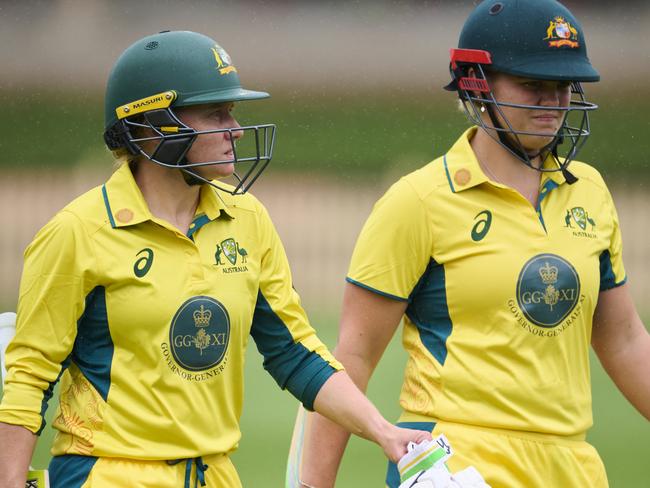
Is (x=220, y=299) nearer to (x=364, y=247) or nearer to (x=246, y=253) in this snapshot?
(x=246, y=253)

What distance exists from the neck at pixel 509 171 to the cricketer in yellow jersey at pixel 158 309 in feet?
2.08

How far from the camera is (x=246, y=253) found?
302 cm

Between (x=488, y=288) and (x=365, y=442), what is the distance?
14.8ft

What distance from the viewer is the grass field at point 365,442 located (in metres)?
6.81

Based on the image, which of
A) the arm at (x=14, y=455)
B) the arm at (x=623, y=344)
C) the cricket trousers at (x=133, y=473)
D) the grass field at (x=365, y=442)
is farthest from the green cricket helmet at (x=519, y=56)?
the grass field at (x=365, y=442)

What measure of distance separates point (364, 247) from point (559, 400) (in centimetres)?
63

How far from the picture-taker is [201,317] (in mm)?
2877

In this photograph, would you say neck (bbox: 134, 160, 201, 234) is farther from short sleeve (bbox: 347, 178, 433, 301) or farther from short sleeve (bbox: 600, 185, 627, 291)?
short sleeve (bbox: 600, 185, 627, 291)

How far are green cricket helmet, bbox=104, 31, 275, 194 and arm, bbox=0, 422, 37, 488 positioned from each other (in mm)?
686

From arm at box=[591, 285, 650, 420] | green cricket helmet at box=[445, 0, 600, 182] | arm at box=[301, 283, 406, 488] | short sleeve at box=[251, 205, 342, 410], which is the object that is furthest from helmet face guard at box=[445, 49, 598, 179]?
short sleeve at box=[251, 205, 342, 410]

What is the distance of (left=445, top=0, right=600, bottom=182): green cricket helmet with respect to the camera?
10.6ft

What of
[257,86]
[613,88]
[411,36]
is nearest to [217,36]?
[257,86]

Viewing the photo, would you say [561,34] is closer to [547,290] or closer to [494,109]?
[494,109]

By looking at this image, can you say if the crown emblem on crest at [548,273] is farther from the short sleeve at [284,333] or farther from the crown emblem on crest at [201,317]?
the crown emblem on crest at [201,317]
